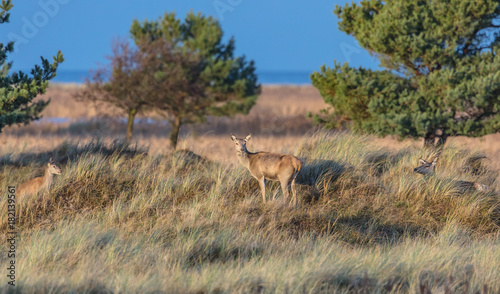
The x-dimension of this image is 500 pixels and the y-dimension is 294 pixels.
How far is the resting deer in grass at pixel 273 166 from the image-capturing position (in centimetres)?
916

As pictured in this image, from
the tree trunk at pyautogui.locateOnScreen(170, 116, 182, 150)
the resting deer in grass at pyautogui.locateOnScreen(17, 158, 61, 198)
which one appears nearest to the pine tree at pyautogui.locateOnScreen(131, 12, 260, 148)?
the tree trunk at pyautogui.locateOnScreen(170, 116, 182, 150)

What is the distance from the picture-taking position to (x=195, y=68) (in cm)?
2505

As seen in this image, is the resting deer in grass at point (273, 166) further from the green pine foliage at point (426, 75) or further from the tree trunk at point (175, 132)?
the tree trunk at point (175, 132)

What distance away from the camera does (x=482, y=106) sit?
1580 centimetres

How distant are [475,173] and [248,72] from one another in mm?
15518

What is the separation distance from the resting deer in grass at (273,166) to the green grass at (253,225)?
375mm

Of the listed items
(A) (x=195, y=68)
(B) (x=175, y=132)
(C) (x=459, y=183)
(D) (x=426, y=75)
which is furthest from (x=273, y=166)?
(A) (x=195, y=68)

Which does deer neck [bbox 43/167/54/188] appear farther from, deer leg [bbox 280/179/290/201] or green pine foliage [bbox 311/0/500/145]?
green pine foliage [bbox 311/0/500/145]

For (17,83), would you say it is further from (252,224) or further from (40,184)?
(252,224)

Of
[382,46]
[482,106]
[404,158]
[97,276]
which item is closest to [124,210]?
[97,276]

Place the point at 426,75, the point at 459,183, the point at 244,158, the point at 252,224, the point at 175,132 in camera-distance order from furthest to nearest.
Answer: the point at 175,132, the point at 426,75, the point at 459,183, the point at 244,158, the point at 252,224

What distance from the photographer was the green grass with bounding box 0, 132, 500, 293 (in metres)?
6.45

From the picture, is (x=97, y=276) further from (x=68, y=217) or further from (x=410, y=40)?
(x=410, y=40)

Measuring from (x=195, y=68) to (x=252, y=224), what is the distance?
17.0 metres
